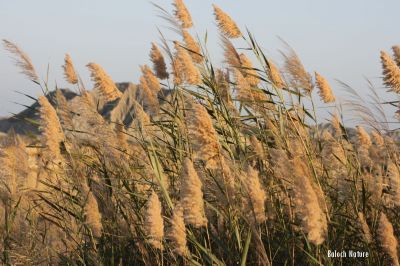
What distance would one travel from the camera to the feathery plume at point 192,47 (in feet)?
11.4

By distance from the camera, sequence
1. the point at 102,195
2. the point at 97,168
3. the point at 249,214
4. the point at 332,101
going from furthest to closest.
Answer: the point at 332,101, the point at 97,168, the point at 102,195, the point at 249,214

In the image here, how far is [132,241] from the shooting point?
10.1ft

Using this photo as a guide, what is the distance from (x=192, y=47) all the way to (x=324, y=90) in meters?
0.91

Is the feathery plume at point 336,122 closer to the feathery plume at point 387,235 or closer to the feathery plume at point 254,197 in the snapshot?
the feathery plume at point 387,235

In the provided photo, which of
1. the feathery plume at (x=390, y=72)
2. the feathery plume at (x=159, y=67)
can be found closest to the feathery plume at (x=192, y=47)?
the feathery plume at (x=159, y=67)

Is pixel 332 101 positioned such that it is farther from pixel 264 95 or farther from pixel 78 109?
pixel 78 109

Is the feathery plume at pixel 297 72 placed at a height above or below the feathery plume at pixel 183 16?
below

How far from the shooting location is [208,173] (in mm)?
2773

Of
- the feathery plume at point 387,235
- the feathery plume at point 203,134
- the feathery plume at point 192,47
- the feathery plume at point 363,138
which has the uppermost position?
the feathery plume at point 192,47

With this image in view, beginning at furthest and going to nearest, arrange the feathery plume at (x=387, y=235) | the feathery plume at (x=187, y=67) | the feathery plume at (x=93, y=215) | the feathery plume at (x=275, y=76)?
the feathery plume at (x=275, y=76) → the feathery plume at (x=187, y=67) → the feathery plume at (x=93, y=215) → the feathery plume at (x=387, y=235)

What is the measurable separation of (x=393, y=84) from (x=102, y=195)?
1.68 meters

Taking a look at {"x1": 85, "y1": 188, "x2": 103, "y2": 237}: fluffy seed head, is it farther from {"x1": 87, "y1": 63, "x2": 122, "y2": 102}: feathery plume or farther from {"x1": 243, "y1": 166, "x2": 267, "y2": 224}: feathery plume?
{"x1": 87, "y1": 63, "x2": 122, "y2": 102}: feathery plume

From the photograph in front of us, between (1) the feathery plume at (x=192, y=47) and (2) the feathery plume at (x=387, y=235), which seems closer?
(2) the feathery plume at (x=387, y=235)

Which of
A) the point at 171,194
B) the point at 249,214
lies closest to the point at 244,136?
the point at 171,194
